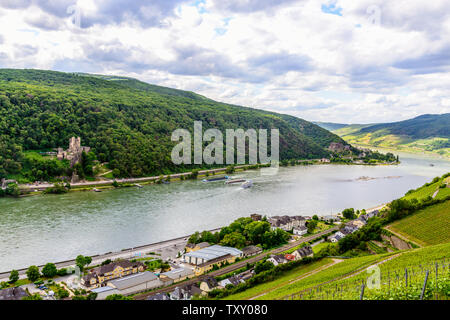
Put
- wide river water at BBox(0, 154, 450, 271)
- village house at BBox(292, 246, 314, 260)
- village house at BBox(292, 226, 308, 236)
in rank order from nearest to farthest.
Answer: village house at BBox(292, 246, 314, 260) < wide river water at BBox(0, 154, 450, 271) < village house at BBox(292, 226, 308, 236)

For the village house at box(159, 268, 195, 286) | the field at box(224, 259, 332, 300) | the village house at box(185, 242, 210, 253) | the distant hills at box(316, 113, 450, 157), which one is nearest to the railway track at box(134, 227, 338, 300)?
the village house at box(159, 268, 195, 286)

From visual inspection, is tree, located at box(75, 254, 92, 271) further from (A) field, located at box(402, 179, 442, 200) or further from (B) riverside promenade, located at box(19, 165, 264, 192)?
(B) riverside promenade, located at box(19, 165, 264, 192)

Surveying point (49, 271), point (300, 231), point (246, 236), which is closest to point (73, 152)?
point (246, 236)

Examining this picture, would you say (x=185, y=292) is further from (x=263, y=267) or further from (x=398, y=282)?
(x=398, y=282)

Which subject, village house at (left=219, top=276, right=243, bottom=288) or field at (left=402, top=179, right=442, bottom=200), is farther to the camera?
field at (left=402, top=179, right=442, bottom=200)

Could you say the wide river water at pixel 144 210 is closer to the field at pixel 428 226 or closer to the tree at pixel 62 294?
the tree at pixel 62 294

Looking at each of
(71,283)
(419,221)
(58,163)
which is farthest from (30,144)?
(419,221)

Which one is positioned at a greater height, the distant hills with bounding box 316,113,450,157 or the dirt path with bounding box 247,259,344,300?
the distant hills with bounding box 316,113,450,157

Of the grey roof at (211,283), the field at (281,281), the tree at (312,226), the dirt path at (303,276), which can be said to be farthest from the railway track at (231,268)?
the dirt path at (303,276)
